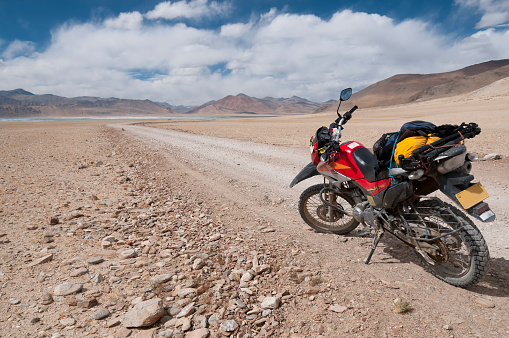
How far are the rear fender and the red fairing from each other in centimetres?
76

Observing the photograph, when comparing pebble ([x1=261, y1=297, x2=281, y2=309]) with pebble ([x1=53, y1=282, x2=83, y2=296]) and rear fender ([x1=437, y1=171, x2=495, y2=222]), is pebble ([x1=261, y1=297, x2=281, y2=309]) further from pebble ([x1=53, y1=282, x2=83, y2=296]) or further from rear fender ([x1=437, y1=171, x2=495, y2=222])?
rear fender ([x1=437, y1=171, x2=495, y2=222])

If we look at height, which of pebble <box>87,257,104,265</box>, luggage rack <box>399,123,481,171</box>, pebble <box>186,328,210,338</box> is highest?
luggage rack <box>399,123,481,171</box>

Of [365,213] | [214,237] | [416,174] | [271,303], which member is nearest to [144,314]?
A: [271,303]

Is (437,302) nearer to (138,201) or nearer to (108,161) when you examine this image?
(138,201)

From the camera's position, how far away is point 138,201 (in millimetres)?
6391

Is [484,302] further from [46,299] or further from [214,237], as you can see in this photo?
[46,299]

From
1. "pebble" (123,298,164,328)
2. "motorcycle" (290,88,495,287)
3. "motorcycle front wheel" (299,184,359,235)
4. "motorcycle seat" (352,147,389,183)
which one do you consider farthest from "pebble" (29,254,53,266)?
"motorcycle seat" (352,147,389,183)

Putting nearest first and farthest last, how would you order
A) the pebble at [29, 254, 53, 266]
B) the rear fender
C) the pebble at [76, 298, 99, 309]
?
1. the pebble at [76, 298, 99, 309]
2. the rear fender
3. the pebble at [29, 254, 53, 266]

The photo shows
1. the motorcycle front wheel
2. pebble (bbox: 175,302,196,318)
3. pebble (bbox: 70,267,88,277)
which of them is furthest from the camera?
the motorcycle front wheel

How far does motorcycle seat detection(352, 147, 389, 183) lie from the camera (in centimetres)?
390

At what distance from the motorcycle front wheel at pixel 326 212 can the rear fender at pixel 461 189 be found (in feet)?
5.07

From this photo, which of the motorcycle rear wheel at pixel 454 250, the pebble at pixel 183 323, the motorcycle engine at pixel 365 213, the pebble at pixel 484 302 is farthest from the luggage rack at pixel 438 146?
the pebble at pixel 183 323

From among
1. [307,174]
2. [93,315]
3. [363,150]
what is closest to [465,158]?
[363,150]

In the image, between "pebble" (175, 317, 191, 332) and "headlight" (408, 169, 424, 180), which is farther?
"headlight" (408, 169, 424, 180)
